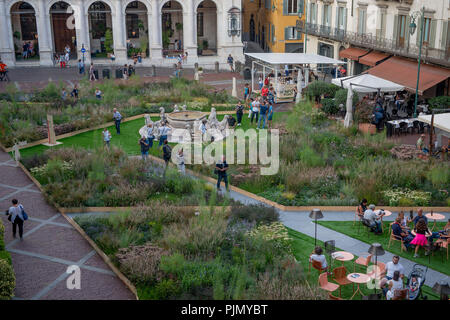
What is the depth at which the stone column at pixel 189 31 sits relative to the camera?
46500 mm

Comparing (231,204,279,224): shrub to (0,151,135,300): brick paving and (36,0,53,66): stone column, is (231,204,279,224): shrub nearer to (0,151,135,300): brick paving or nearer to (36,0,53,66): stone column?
(0,151,135,300): brick paving

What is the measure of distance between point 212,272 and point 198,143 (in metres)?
11.5

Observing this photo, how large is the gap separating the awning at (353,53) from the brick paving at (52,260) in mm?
26098

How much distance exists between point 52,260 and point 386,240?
9087 millimetres

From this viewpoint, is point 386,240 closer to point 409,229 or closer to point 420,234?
point 409,229

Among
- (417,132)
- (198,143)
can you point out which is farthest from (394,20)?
(198,143)

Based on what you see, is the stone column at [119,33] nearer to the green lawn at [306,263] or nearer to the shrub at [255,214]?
the shrub at [255,214]

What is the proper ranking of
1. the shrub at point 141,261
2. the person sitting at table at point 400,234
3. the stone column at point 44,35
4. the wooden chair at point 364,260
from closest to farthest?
the shrub at point 141,261 → the wooden chair at point 364,260 → the person sitting at table at point 400,234 → the stone column at point 44,35

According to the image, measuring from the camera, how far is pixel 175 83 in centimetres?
3428

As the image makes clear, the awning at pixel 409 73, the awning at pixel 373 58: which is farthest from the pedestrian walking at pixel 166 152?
the awning at pixel 373 58

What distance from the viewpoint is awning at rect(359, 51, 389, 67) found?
35.2 meters

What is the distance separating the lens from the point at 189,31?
47.0 m

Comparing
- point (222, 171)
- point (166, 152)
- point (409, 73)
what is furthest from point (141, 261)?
point (409, 73)
